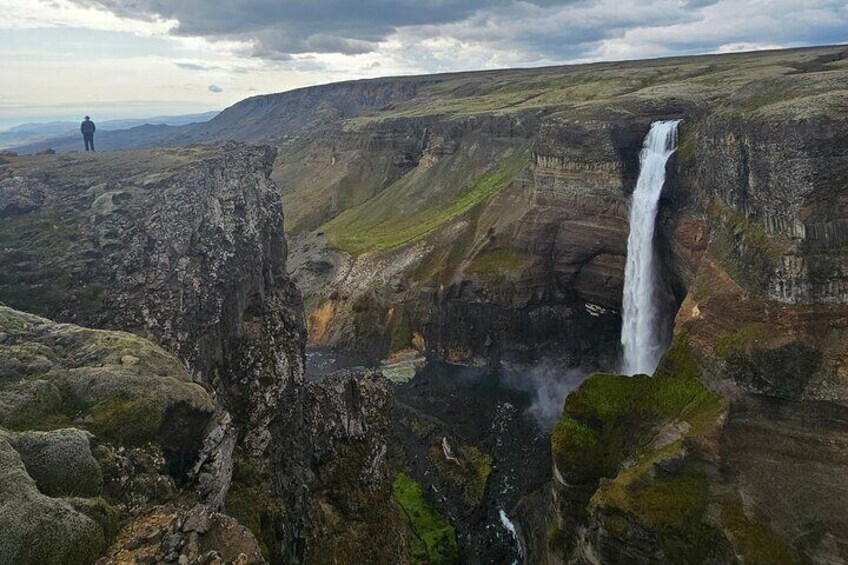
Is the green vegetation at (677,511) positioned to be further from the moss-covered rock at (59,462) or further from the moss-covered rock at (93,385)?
the moss-covered rock at (59,462)

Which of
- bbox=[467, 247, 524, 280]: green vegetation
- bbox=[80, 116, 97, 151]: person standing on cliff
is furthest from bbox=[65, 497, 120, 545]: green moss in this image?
bbox=[467, 247, 524, 280]: green vegetation

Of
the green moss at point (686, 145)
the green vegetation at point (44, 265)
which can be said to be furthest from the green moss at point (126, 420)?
the green moss at point (686, 145)

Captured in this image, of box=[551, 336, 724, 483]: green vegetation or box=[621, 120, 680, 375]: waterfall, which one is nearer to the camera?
box=[551, 336, 724, 483]: green vegetation

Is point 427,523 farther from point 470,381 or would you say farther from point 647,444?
point 470,381

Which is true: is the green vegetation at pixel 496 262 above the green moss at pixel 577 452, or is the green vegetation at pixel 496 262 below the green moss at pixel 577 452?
above

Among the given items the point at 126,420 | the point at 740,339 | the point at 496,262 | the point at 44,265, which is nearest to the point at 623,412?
the point at 740,339

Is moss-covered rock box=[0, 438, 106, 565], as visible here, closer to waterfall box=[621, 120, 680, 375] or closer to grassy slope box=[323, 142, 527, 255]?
waterfall box=[621, 120, 680, 375]
